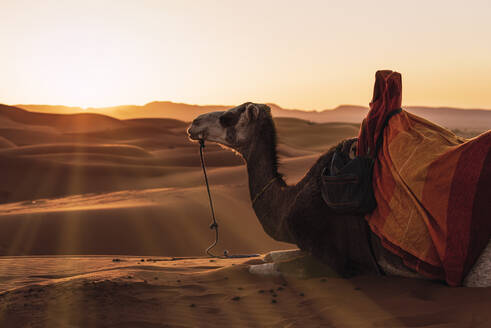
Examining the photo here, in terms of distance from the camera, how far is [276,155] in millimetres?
5438

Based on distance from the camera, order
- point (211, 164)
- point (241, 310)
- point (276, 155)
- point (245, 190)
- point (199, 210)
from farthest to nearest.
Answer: point (211, 164) < point (245, 190) < point (199, 210) < point (276, 155) < point (241, 310)

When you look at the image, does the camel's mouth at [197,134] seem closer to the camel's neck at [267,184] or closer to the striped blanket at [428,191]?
the camel's neck at [267,184]

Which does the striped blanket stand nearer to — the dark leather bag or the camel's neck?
the dark leather bag

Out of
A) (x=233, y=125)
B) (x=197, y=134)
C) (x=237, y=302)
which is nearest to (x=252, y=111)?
(x=233, y=125)

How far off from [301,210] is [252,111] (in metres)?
1.41

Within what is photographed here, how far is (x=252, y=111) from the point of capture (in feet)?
17.8

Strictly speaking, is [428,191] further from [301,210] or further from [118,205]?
[118,205]

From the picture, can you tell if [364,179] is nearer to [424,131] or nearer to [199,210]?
[424,131]

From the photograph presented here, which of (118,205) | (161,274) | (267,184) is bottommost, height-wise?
(118,205)

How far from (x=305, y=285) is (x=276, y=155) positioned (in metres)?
1.58

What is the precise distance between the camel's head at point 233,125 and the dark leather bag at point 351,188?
1.39m

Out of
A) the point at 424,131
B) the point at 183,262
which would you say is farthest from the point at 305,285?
the point at 183,262

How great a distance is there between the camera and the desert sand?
12.4ft

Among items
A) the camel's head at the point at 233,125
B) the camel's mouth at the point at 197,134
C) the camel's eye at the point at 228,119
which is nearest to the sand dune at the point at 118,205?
the camel's head at the point at 233,125
